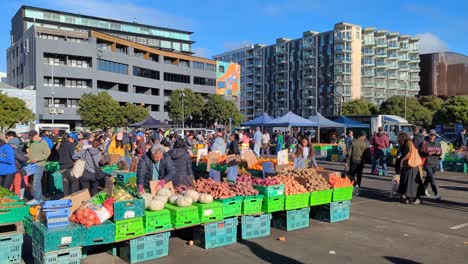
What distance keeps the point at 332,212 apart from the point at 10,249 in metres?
5.61

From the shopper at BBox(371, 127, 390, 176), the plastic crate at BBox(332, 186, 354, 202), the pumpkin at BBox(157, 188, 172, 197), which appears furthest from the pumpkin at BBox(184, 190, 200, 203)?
the shopper at BBox(371, 127, 390, 176)

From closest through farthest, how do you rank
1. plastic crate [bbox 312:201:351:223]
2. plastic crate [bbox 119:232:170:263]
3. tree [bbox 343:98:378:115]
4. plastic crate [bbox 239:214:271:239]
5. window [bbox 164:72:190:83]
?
plastic crate [bbox 119:232:170:263]
plastic crate [bbox 239:214:271:239]
plastic crate [bbox 312:201:351:223]
tree [bbox 343:98:378:115]
window [bbox 164:72:190:83]

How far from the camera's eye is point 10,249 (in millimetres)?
5531

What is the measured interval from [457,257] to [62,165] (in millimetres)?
9295

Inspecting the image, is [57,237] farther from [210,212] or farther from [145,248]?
Result: [210,212]

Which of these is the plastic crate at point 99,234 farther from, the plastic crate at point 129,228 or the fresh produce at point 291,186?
the fresh produce at point 291,186

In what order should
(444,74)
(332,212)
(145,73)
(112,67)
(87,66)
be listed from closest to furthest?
(332,212) < (87,66) < (112,67) < (145,73) < (444,74)

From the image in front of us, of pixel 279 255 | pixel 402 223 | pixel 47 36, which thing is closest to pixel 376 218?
pixel 402 223

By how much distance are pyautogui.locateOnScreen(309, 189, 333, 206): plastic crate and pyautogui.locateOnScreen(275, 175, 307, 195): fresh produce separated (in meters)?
0.21

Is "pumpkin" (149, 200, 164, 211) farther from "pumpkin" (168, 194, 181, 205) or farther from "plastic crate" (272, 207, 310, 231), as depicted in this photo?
"plastic crate" (272, 207, 310, 231)

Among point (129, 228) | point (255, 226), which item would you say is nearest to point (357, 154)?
point (255, 226)

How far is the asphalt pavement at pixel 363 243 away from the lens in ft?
19.0

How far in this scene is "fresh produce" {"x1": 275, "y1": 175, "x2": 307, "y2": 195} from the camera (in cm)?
732

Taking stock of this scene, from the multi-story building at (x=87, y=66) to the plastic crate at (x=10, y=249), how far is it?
51.4m
